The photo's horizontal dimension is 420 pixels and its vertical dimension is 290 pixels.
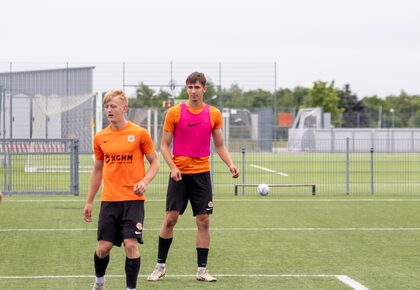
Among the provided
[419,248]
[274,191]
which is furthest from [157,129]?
[419,248]

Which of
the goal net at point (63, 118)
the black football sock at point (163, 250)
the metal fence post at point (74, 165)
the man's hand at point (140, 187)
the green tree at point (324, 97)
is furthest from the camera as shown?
the green tree at point (324, 97)

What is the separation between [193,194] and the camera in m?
9.95

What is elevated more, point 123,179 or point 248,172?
point 123,179

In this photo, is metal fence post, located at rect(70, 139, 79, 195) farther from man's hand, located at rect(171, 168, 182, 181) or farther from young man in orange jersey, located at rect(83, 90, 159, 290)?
young man in orange jersey, located at rect(83, 90, 159, 290)

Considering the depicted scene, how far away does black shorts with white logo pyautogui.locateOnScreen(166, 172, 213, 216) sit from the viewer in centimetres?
991

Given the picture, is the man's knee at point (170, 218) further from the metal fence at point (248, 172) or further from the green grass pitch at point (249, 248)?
the metal fence at point (248, 172)

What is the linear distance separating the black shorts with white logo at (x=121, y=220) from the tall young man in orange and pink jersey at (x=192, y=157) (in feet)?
4.72

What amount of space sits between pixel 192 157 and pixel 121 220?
5.64ft

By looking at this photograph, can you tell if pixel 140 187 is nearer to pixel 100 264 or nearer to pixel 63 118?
pixel 100 264

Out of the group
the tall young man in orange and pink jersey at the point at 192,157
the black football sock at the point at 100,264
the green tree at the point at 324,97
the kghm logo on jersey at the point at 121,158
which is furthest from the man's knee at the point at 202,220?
the green tree at the point at 324,97

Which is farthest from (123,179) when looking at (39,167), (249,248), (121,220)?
(39,167)

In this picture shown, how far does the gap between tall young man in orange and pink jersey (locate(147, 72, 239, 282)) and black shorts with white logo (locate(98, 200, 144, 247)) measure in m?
1.44

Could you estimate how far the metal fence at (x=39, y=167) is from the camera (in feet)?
72.9

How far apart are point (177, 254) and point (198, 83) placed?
9.20 ft
